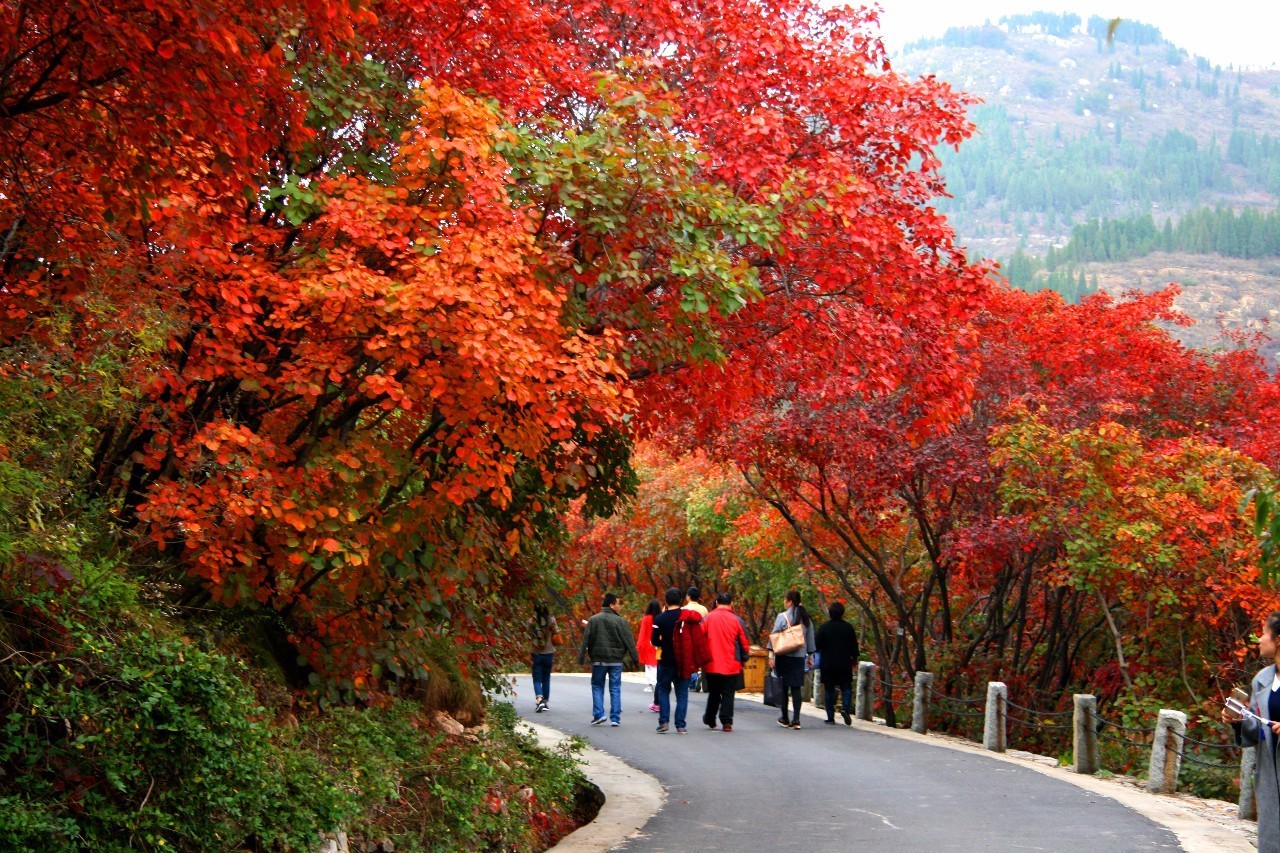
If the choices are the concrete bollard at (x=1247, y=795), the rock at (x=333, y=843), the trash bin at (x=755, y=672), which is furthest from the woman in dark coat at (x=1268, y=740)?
the trash bin at (x=755, y=672)

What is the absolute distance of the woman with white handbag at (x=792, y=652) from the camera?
18109mm

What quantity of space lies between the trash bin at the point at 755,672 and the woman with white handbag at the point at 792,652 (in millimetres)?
7285

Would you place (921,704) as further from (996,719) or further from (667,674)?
(667,674)

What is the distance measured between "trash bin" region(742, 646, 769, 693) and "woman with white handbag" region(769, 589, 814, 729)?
7.28m

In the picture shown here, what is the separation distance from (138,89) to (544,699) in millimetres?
15632

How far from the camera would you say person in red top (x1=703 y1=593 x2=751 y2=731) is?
17297 mm

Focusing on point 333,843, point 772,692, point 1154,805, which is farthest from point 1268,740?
point 772,692

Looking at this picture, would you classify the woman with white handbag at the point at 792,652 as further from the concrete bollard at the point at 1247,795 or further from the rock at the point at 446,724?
the rock at the point at 446,724

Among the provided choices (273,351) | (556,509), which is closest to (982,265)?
(556,509)

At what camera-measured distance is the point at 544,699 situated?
2075cm

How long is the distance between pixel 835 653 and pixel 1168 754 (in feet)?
20.6

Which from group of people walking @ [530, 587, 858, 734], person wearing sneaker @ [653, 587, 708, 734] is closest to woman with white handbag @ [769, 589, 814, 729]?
group of people walking @ [530, 587, 858, 734]

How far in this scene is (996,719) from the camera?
15898 millimetres

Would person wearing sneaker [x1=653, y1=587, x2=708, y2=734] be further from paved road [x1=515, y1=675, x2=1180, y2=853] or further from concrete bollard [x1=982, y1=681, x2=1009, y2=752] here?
concrete bollard [x1=982, y1=681, x2=1009, y2=752]
